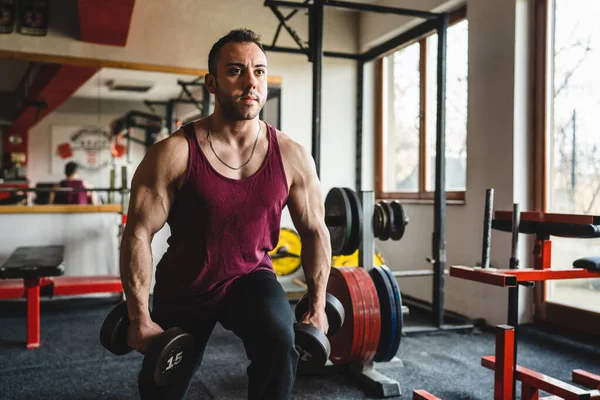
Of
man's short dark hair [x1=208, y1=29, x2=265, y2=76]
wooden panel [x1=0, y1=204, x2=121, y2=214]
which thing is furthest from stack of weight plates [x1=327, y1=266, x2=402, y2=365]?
wooden panel [x1=0, y1=204, x2=121, y2=214]

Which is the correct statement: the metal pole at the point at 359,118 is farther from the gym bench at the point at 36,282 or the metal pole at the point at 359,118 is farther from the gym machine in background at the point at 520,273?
the gym machine in background at the point at 520,273

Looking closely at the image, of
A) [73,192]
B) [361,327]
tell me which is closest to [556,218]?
[361,327]

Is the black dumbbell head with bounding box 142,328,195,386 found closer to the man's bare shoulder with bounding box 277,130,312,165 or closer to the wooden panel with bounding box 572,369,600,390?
the man's bare shoulder with bounding box 277,130,312,165

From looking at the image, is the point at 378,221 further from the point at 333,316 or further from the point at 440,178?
the point at 333,316

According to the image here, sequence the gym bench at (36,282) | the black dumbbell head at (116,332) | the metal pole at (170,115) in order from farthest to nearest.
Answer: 1. the metal pole at (170,115)
2. the gym bench at (36,282)
3. the black dumbbell head at (116,332)

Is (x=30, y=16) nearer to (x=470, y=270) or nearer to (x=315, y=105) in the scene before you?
(x=315, y=105)

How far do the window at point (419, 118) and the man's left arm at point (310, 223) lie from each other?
2.34 metres

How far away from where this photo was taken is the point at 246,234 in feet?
4.80

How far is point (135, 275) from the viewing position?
135 cm

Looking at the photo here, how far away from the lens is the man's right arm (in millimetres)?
1342

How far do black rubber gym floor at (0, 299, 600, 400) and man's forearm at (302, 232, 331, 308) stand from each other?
895mm

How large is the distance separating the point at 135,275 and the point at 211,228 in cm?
23

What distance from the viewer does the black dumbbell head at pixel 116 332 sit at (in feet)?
4.36

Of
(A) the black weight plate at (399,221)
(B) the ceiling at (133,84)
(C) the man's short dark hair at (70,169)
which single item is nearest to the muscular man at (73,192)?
(C) the man's short dark hair at (70,169)
